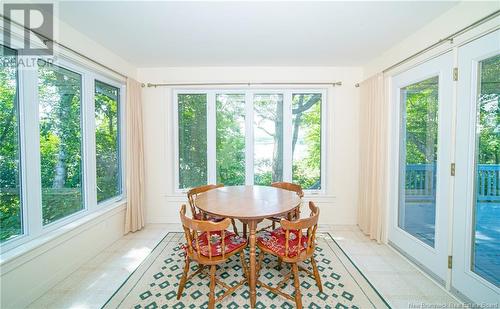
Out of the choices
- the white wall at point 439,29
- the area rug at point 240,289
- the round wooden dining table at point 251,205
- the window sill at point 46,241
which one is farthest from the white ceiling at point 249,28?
the area rug at point 240,289

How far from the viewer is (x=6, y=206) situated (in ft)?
5.52

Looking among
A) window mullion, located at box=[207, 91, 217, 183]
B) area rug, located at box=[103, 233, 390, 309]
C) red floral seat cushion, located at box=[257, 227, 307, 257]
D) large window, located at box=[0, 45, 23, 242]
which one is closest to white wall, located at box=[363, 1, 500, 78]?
red floral seat cushion, located at box=[257, 227, 307, 257]

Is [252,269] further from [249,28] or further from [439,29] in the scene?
[439,29]

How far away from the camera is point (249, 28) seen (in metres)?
2.17

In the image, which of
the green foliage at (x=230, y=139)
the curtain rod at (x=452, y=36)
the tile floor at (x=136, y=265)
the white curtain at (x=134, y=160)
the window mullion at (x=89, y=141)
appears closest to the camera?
the curtain rod at (x=452, y=36)

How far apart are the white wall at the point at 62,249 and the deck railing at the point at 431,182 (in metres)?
3.79

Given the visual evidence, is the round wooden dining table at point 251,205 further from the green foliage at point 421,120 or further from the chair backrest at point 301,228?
the green foliage at point 421,120

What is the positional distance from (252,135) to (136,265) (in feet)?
7.63

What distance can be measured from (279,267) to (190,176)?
2050mm

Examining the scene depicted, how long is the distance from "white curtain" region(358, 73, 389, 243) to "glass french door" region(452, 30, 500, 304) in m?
0.90

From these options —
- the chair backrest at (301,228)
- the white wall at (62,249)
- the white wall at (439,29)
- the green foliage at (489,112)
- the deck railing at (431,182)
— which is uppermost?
the white wall at (439,29)

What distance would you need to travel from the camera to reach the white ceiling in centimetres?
183

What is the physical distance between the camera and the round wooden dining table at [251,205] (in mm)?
1703

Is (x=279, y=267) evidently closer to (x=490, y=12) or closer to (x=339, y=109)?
(x=339, y=109)
